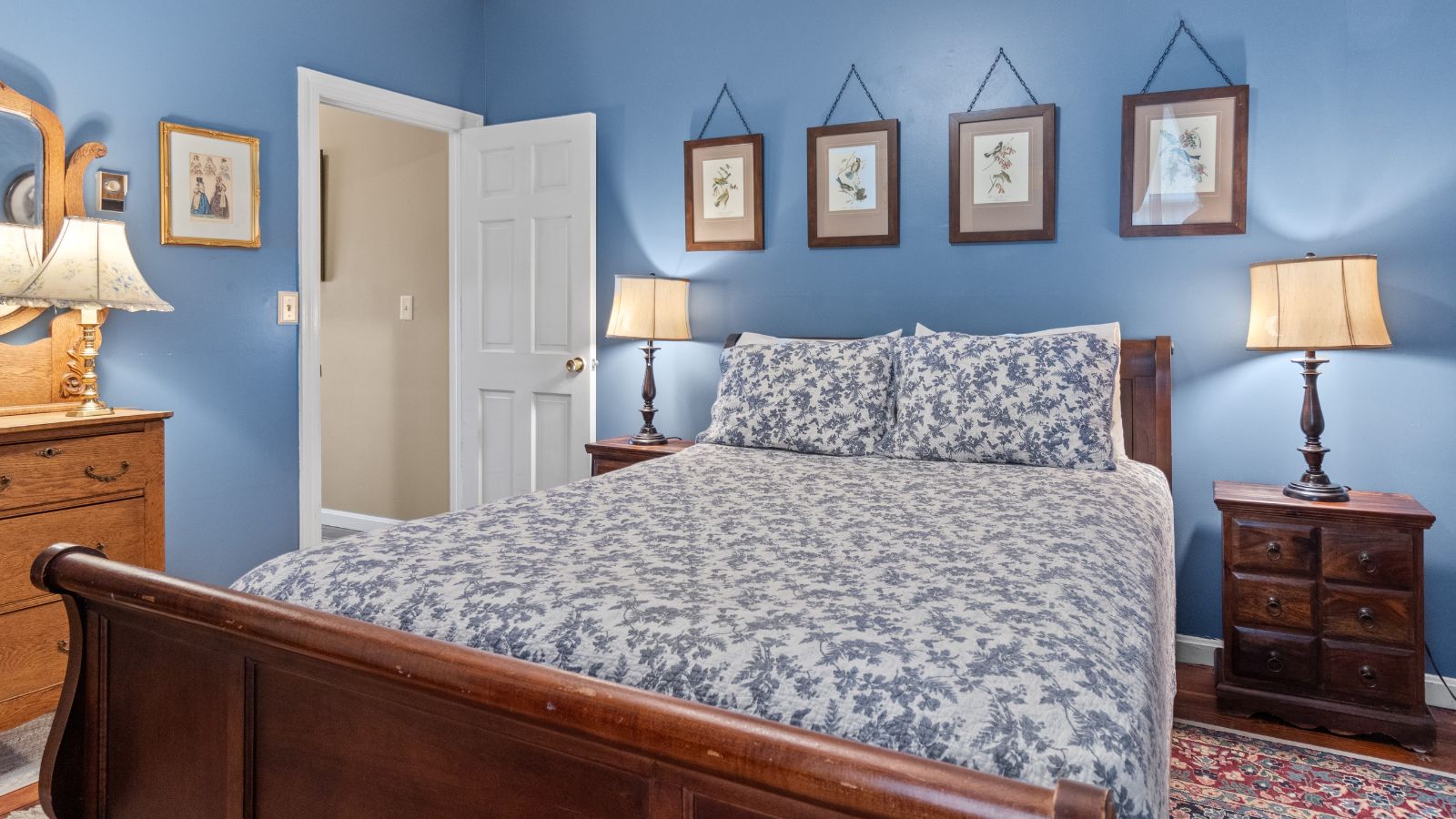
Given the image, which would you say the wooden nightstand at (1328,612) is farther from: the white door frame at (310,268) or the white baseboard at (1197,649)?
the white door frame at (310,268)

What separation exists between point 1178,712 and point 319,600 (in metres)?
2.27

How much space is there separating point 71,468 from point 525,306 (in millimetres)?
1839

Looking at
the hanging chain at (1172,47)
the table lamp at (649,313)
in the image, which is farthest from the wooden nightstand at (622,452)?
the hanging chain at (1172,47)

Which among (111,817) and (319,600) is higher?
(319,600)

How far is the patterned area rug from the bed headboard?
32.5 inches

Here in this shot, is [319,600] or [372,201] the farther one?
[372,201]

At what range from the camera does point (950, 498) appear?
6.66 feet

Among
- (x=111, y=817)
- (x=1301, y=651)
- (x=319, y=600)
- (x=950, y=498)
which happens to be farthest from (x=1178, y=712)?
(x=111, y=817)

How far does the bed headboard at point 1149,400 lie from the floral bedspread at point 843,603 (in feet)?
2.78

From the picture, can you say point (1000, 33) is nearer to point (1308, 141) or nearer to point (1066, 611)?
point (1308, 141)

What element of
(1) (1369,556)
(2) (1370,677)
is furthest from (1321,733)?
(1) (1369,556)

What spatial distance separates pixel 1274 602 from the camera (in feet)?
8.12

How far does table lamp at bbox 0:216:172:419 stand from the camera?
236cm

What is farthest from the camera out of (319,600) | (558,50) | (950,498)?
(558,50)
